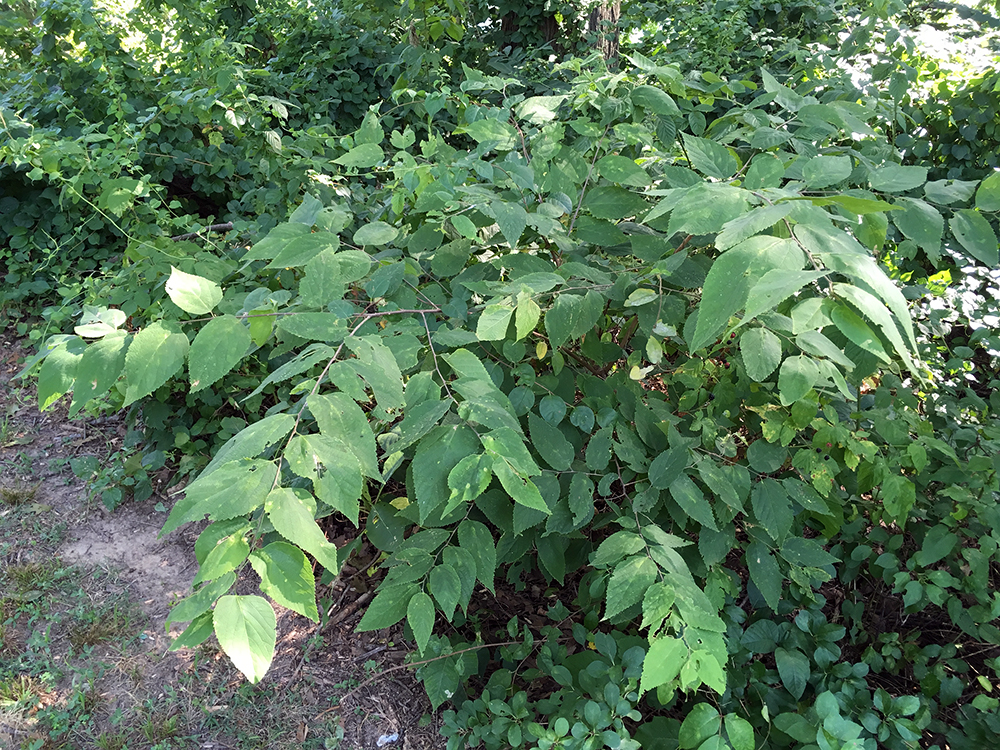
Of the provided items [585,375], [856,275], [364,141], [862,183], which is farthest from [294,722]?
[862,183]

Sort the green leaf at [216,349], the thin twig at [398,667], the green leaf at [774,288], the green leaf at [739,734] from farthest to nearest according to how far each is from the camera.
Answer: the thin twig at [398,667] → the green leaf at [739,734] → the green leaf at [216,349] → the green leaf at [774,288]

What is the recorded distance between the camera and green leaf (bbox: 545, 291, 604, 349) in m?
1.50

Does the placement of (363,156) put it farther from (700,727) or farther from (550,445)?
(700,727)

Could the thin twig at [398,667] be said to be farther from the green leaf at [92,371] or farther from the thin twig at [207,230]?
the thin twig at [207,230]

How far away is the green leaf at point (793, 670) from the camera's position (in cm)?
187

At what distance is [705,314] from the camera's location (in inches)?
38.3

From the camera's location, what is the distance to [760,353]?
117 cm

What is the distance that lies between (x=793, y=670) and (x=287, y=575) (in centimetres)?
159

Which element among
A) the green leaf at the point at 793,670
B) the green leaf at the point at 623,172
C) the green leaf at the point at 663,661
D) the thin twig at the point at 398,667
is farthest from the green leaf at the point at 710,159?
the thin twig at the point at 398,667

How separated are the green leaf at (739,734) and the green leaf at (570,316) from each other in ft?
2.86

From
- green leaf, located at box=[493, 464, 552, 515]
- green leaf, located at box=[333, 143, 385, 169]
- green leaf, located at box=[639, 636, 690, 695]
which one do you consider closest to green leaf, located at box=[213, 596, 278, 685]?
green leaf, located at box=[493, 464, 552, 515]

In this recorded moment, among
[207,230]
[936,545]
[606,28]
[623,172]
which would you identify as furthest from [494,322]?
[606,28]

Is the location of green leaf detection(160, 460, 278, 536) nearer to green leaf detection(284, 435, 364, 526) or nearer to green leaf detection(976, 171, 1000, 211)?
green leaf detection(284, 435, 364, 526)

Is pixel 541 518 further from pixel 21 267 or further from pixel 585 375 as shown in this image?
pixel 21 267
